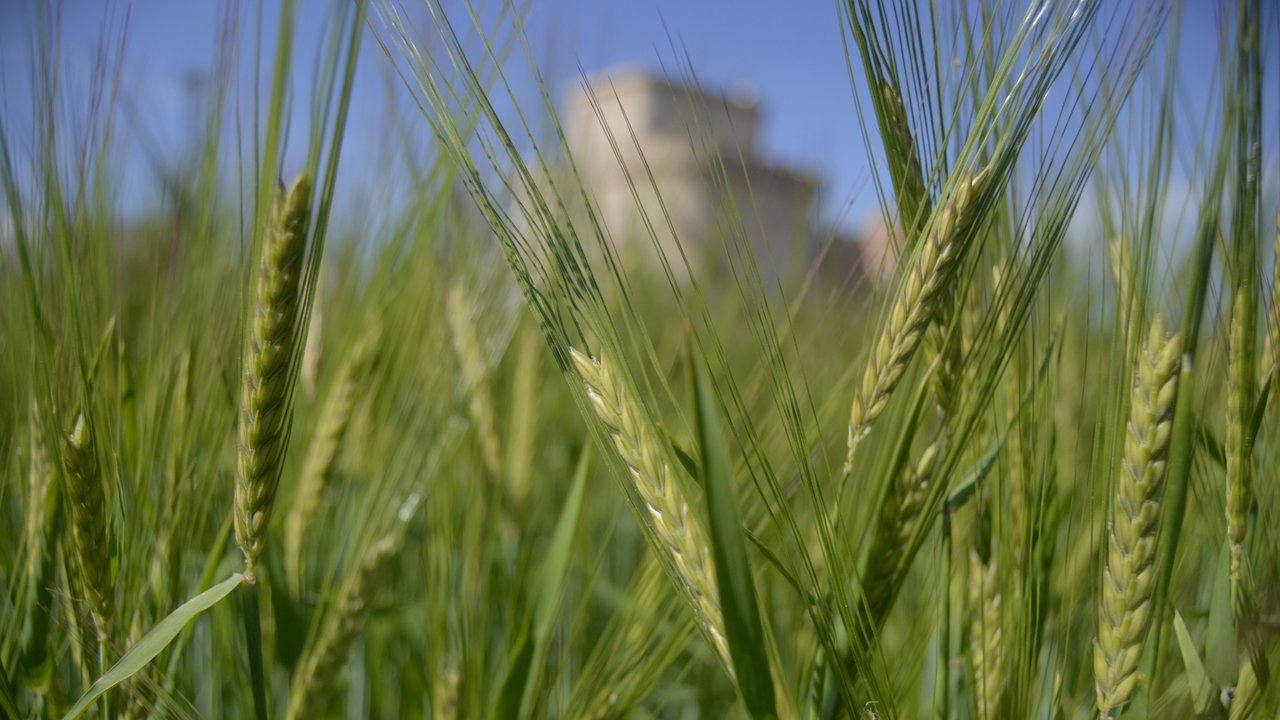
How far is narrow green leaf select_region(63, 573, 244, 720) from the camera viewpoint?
16.2 inches

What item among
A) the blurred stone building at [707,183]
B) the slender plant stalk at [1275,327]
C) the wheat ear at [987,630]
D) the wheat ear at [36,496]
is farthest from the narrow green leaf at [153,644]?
the slender plant stalk at [1275,327]

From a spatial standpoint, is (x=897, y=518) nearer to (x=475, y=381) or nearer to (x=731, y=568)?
(x=731, y=568)

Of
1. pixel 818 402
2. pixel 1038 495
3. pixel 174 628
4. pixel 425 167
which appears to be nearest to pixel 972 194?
pixel 1038 495

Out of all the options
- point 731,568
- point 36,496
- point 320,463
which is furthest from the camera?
point 320,463

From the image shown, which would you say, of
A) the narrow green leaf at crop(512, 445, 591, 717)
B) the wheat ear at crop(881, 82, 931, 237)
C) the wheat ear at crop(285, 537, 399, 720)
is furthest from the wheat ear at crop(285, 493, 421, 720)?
the wheat ear at crop(881, 82, 931, 237)

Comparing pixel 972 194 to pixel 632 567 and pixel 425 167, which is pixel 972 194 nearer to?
pixel 425 167

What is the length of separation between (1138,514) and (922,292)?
12cm

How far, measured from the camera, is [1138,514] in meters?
0.38

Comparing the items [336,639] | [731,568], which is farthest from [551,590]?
[731,568]

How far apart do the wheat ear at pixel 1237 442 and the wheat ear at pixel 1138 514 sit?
8 centimetres

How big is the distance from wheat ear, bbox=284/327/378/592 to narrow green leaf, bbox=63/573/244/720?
23 centimetres

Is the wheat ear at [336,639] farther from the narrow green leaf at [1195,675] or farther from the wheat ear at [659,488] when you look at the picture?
the narrow green leaf at [1195,675]

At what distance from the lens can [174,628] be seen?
417 mm

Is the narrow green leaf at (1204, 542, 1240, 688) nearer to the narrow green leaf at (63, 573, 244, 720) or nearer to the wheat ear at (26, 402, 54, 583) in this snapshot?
the narrow green leaf at (63, 573, 244, 720)
